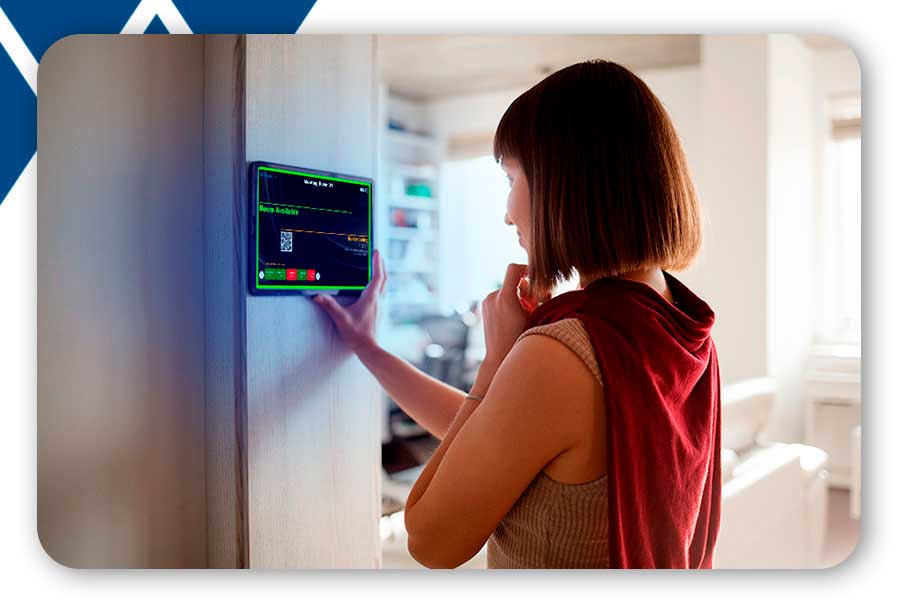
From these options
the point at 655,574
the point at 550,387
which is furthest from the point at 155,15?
the point at 655,574

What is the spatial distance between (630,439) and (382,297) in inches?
15.3

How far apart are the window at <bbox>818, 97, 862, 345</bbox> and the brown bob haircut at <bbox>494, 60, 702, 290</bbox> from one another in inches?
12.4

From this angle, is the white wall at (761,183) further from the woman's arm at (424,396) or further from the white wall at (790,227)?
the woman's arm at (424,396)

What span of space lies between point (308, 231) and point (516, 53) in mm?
361

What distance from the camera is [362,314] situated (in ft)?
3.26

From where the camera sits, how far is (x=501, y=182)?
87cm

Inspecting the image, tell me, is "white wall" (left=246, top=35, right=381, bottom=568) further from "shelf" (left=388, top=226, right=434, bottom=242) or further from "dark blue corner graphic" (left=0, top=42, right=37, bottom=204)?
"dark blue corner graphic" (left=0, top=42, right=37, bottom=204)

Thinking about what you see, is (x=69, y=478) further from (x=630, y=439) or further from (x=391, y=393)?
(x=630, y=439)

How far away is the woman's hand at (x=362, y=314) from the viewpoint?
3.22 ft

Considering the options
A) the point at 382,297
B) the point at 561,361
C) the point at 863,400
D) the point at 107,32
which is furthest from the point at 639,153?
the point at 107,32

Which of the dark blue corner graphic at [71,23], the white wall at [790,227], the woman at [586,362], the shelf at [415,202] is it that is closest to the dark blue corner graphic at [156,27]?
the dark blue corner graphic at [71,23]

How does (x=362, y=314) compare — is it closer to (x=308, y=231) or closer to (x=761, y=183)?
(x=308, y=231)

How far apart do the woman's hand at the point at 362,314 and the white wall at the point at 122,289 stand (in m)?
0.17

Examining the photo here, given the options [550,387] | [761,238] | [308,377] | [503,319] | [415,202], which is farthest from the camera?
[415,202]
